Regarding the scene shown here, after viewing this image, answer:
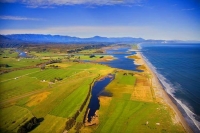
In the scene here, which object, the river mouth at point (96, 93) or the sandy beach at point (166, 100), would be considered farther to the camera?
the river mouth at point (96, 93)

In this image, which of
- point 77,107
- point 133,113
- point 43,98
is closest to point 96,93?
point 77,107

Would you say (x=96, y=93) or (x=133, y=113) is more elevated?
(x=96, y=93)

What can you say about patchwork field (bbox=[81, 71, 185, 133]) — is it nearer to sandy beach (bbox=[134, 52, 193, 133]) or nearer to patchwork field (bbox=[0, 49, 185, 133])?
patchwork field (bbox=[0, 49, 185, 133])

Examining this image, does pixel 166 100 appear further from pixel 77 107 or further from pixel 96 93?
pixel 77 107

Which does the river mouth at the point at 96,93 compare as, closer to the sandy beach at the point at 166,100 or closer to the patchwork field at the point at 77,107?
the patchwork field at the point at 77,107

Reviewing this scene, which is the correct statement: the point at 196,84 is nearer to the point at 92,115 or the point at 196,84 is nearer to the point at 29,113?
the point at 92,115

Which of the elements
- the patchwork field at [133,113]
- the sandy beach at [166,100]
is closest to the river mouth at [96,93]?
the patchwork field at [133,113]

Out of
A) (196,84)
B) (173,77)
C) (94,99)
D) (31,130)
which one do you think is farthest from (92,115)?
(173,77)

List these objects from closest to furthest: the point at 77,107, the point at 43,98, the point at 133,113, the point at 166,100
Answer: the point at 133,113 → the point at 77,107 → the point at 166,100 → the point at 43,98

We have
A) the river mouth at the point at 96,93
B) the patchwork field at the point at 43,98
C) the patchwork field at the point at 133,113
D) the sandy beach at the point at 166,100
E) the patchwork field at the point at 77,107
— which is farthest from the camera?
the river mouth at the point at 96,93
